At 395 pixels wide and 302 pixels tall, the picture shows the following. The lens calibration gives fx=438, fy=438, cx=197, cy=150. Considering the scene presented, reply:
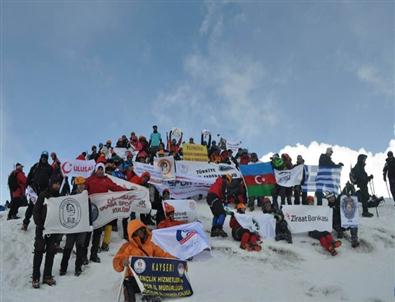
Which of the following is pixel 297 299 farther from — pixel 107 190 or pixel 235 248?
pixel 107 190

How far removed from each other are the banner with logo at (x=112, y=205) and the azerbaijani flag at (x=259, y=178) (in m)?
5.18

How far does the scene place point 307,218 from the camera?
46.9 feet

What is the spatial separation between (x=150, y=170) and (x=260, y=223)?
5.40 m

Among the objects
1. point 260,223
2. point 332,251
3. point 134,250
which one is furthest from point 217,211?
point 134,250

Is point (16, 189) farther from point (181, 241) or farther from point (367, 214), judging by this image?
point (367, 214)

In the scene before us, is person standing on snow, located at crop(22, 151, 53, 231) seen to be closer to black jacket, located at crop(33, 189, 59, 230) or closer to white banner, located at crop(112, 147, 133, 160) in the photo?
black jacket, located at crop(33, 189, 59, 230)

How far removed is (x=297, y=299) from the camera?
31.4 feet

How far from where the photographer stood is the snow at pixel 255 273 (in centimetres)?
946

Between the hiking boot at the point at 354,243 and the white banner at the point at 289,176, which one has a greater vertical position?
the white banner at the point at 289,176

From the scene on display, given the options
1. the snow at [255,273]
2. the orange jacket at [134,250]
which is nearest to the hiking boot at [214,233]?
the snow at [255,273]

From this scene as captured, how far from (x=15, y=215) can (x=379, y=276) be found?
38.1 ft

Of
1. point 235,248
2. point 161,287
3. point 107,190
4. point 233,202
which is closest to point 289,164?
point 233,202

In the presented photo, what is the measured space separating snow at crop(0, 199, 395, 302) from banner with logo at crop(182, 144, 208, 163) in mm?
4719

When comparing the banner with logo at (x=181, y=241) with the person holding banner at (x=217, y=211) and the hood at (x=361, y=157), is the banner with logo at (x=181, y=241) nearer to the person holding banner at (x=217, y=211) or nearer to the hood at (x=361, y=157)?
the person holding banner at (x=217, y=211)
